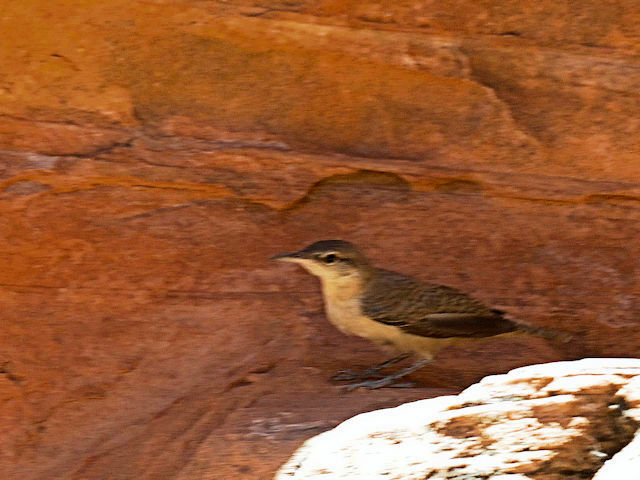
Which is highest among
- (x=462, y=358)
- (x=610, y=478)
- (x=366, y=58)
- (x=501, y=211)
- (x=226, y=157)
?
(x=366, y=58)

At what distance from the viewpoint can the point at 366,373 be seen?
572cm

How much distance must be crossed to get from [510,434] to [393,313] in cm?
212

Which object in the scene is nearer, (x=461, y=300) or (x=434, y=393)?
(x=434, y=393)

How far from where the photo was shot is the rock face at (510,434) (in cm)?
333

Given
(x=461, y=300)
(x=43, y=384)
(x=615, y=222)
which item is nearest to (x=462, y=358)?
(x=461, y=300)

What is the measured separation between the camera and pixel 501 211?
647 centimetres

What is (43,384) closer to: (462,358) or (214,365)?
(214,365)

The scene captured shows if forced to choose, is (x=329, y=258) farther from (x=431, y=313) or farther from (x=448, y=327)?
(x=448, y=327)

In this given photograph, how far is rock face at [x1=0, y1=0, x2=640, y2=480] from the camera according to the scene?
6.12 meters

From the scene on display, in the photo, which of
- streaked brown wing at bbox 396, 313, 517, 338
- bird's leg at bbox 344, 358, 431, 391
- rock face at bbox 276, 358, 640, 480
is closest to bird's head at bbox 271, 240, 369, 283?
streaked brown wing at bbox 396, 313, 517, 338

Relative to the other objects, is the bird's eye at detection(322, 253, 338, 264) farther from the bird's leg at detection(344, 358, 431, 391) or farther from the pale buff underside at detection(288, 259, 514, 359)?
the bird's leg at detection(344, 358, 431, 391)

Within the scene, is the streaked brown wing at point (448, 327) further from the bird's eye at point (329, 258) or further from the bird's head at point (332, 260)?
the bird's eye at point (329, 258)

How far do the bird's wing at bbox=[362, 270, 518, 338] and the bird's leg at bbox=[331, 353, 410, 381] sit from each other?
31 centimetres

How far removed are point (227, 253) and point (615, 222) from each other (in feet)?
8.95
